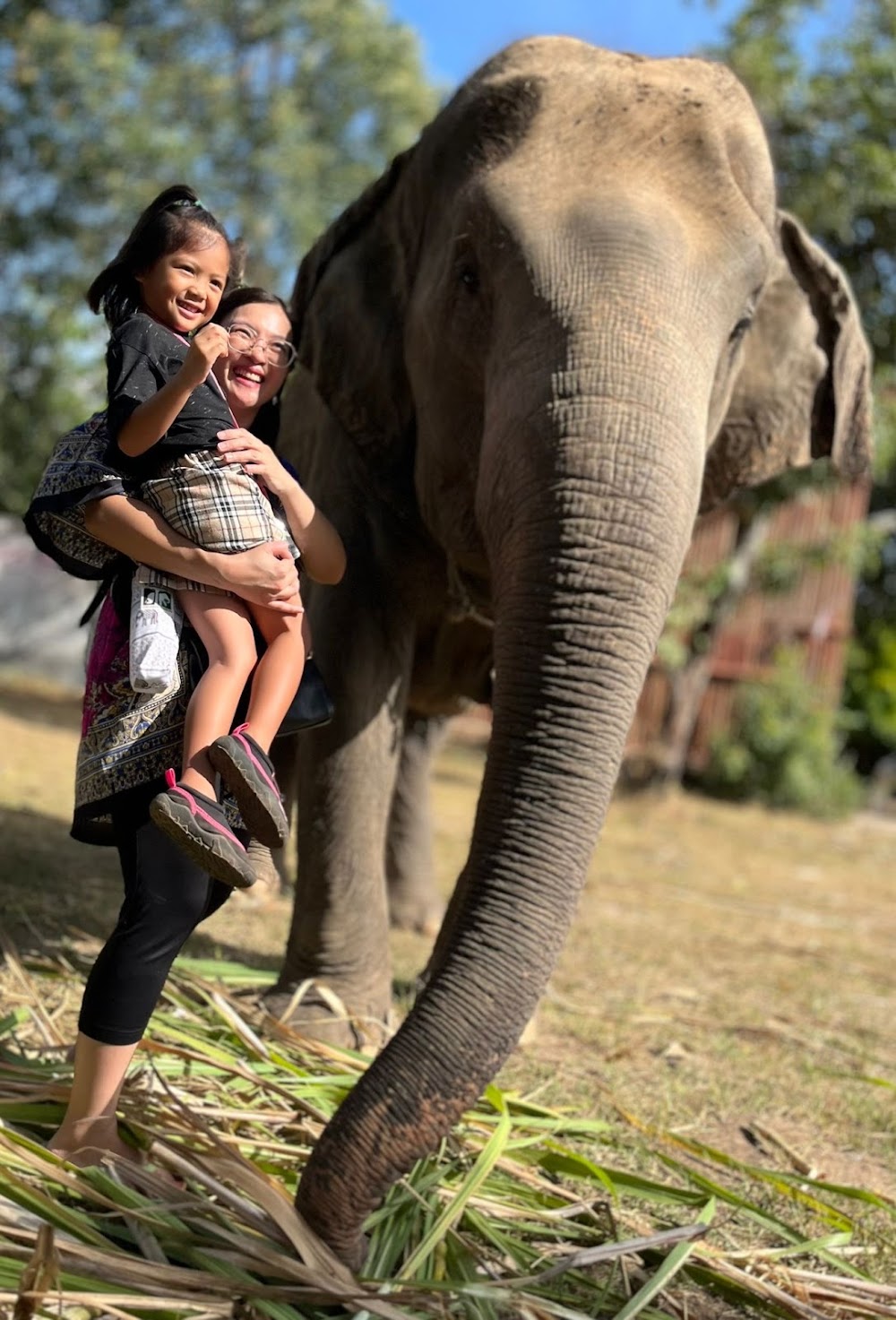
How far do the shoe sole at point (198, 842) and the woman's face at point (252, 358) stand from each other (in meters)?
0.95

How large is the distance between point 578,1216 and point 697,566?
12722mm

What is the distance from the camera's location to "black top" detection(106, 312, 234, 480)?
2.69 meters

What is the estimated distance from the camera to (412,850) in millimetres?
6801

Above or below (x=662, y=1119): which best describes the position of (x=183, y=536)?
above

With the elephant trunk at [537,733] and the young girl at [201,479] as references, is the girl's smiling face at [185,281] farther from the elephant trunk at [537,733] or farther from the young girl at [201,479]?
the elephant trunk at [537,733]

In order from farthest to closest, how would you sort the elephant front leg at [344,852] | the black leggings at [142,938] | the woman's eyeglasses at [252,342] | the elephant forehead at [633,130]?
1. the elephant front leg at [344,852]
2. the elephant forehead at [633,130]
3. the woman's eyeglasses at [252,342]
4. the black leggings at [142,938]

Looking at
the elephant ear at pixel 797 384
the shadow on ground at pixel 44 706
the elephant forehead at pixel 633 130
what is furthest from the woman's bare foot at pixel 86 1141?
the shadow on ground at pixel 44 706

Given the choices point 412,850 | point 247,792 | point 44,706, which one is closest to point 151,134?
point 44,706

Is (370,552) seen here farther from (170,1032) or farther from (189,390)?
(189,390)

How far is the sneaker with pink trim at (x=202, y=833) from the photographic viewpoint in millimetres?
2500

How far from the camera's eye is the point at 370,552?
14.5ft

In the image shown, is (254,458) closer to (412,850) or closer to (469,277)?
(469,277)

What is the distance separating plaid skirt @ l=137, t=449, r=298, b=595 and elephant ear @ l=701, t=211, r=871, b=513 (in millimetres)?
2217

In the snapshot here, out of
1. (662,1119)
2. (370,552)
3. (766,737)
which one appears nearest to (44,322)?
(766,737)
